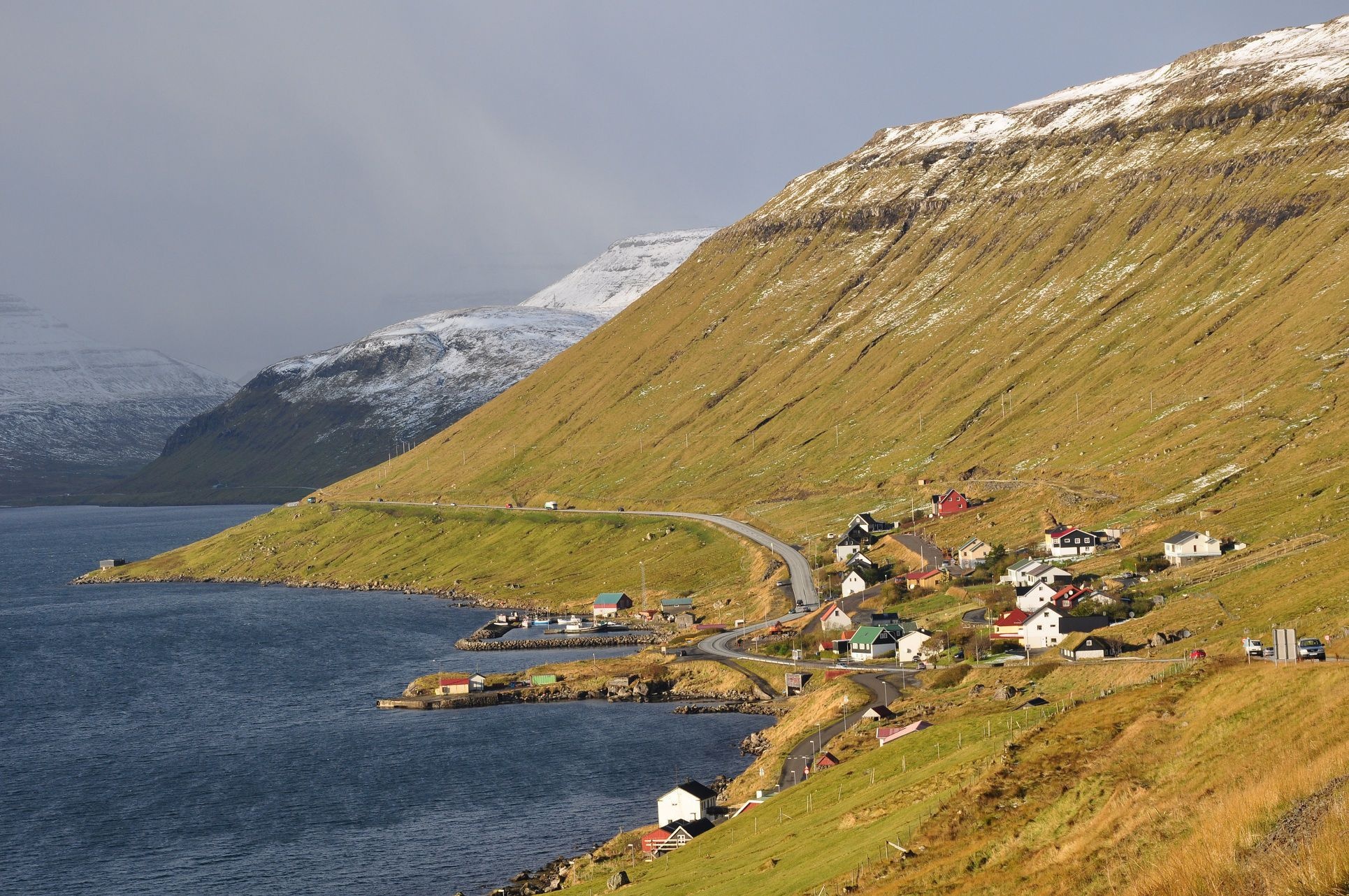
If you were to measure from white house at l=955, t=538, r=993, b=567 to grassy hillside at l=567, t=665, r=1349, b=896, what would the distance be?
79.6 m

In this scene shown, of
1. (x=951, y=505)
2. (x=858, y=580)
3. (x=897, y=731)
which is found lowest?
(x=897, y=731)

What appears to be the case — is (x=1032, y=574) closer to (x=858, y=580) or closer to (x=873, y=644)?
(x=873, y=644)

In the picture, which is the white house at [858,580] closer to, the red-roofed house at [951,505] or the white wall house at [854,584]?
the white wall house at [854,584]

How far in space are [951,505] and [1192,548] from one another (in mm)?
55703

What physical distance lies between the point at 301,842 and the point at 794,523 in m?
120

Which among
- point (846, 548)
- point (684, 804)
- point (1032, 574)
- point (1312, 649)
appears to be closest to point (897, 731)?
point (684, 804)

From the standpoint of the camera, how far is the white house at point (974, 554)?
145m

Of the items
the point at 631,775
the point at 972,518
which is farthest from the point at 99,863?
the point at 972,518

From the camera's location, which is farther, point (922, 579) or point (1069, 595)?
point (922, 579)

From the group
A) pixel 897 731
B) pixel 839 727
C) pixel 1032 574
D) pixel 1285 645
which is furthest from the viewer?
pixel 1032 574

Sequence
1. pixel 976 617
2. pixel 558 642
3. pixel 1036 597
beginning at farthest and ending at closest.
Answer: pixel 558 642 < pixel 976 617 < pixel 1036 597

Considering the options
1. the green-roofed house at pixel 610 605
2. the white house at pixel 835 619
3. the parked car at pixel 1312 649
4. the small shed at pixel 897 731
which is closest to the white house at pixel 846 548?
the green-roofed house at pixel 610 605

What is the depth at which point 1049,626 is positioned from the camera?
4163 inches

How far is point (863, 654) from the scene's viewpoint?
382 ft
